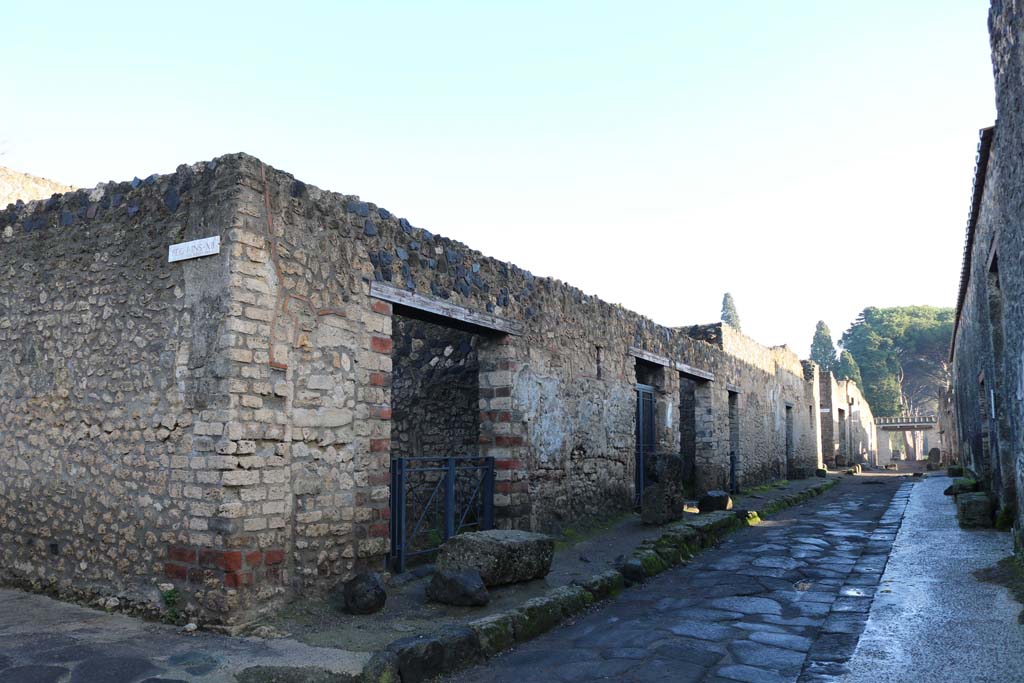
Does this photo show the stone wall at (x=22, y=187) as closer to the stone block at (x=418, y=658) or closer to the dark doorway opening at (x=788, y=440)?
the stone block at (x=418, y=658)

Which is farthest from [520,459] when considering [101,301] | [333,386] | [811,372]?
[811,372]

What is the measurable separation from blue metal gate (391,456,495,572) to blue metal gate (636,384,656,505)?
2.91 metres

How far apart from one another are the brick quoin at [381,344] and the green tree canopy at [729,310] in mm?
41234

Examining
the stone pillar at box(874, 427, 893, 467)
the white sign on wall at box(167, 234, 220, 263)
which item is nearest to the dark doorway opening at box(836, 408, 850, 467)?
the stone pillar at box(874, 427, 893, 467)

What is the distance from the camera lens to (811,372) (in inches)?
867

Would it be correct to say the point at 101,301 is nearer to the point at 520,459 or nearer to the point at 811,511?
the point at 520,459

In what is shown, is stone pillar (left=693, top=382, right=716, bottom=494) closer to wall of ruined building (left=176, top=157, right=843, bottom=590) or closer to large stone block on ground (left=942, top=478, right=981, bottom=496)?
wall of ruined building (left=176, top=157, right=843, bottom=590)

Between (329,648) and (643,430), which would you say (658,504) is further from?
(329,648)

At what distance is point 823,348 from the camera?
166 feet

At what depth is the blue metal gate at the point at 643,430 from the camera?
10.1 m

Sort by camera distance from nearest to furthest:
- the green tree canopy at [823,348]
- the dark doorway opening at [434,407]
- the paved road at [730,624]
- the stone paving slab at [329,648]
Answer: the stone paving slab at [329,648] < the paved road at [730,624] < the dark doorway opening at [434,407] < the green tree canopy at [823,348]

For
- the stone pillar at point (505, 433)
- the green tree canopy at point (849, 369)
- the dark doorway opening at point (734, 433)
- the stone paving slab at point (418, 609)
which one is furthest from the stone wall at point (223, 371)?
the green tree canopy at point (849, 369)

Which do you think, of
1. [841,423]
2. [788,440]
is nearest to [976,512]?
[788,440]

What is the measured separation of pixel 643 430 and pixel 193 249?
7.00 metres
